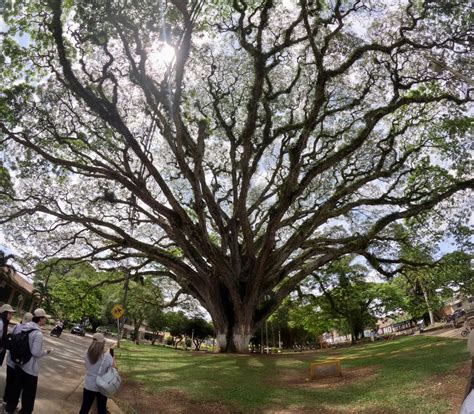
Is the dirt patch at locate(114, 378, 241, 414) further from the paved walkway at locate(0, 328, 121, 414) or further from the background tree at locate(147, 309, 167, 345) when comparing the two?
the background tree at locate(147, 309, 167, 345)

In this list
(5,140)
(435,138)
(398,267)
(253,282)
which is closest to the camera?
(5,140)

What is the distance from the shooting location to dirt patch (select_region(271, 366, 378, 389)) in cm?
927

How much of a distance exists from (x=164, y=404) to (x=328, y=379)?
493cm

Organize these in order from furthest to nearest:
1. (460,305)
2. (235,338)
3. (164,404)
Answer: (460,305)
(235,338)
(164,404)

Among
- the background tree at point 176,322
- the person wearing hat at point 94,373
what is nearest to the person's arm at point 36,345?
the person wearing hat at point 94,373

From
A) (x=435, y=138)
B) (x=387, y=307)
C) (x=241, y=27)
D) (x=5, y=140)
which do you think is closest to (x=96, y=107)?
(x=5, y=140)

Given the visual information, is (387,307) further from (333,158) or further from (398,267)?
(333,158)

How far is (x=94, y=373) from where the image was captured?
532 centimetres

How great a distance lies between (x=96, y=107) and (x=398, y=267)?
56.7 ft

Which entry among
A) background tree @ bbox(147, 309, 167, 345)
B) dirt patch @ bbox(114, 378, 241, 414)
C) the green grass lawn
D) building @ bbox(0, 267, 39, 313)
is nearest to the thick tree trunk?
the green grass lawn

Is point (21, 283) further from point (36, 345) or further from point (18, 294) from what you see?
point (36, 345)

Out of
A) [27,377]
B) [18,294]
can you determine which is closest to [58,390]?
[27,377]

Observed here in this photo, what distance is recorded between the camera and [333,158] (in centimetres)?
1512

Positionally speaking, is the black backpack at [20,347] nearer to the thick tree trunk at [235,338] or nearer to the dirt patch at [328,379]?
the dirt patch at [328,379]
